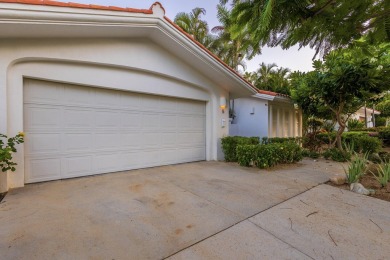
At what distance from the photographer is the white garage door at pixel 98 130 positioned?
4473mm

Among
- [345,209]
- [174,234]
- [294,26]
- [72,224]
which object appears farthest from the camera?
[345,209]

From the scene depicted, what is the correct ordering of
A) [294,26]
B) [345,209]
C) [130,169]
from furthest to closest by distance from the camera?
[130,169], [345,209], [294,26]

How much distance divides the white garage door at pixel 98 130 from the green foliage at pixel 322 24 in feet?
14.6

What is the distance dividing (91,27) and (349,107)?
9836 mm

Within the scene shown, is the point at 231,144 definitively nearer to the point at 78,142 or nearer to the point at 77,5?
the point at 78,142

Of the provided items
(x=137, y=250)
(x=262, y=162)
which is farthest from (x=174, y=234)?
(x=262, y=162)

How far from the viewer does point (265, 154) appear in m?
6.07

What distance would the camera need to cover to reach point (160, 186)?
4.34 meters

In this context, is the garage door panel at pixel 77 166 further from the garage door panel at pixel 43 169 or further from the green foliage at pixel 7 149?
the green foliage at pixel 7 149

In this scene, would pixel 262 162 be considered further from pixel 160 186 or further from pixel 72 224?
pixel 72 224

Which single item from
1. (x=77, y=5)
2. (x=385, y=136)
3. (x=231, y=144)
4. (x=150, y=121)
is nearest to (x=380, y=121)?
(x=385, y=136)

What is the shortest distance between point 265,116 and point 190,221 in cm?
790

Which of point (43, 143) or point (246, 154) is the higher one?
point (43, 143)

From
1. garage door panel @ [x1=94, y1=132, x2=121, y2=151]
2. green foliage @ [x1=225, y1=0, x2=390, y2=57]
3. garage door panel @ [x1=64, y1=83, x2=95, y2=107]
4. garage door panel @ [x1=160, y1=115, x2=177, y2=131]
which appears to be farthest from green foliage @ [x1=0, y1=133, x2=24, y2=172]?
green foliage @ [x1=225, y1=0, x2=390, y2=57]
